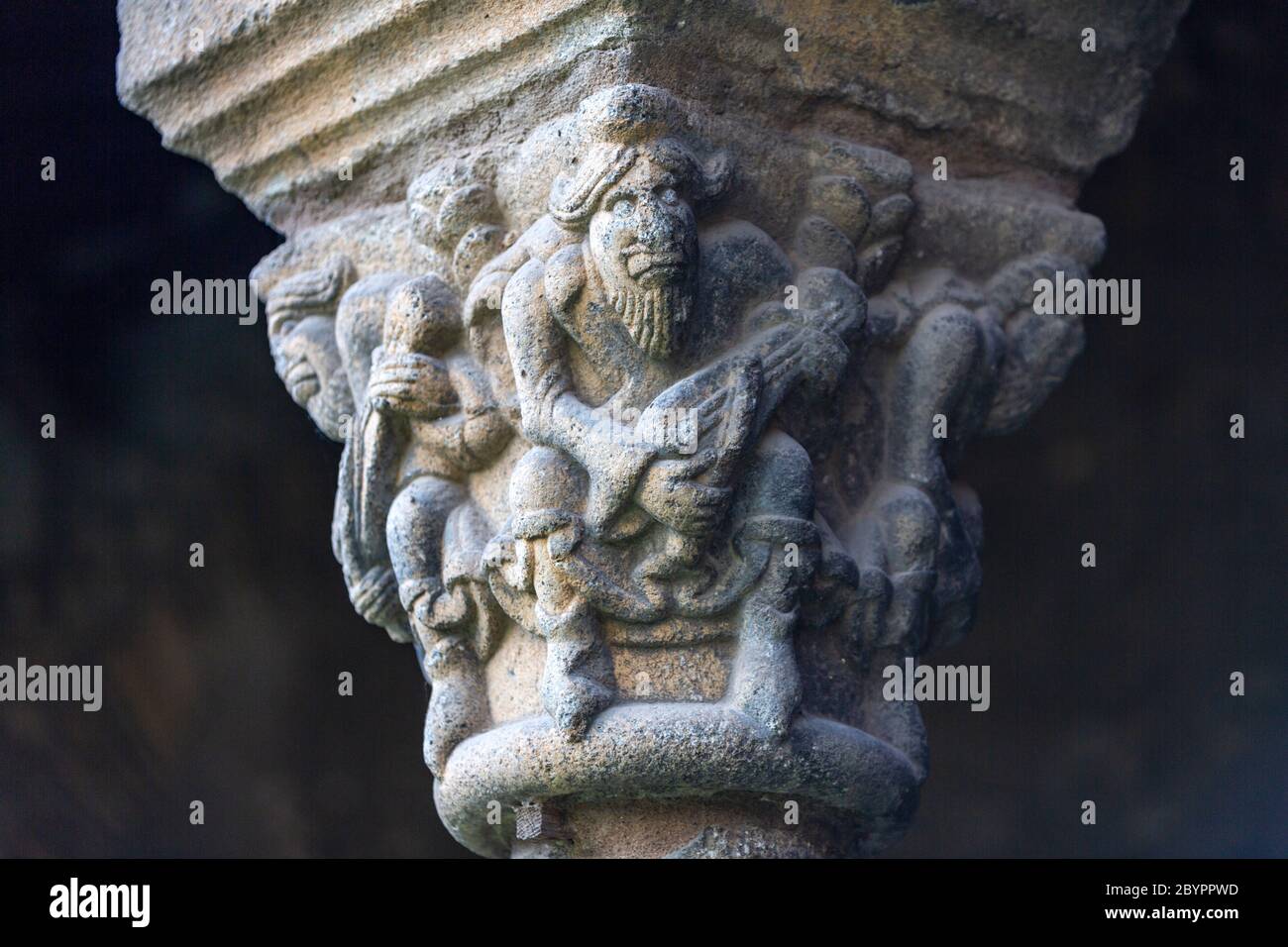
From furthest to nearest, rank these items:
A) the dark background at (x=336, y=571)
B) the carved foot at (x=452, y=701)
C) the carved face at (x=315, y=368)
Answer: the dark background at (x=336, y=571), the carved face at (x=315, y=368), the carved foot at (x=452, y=701)

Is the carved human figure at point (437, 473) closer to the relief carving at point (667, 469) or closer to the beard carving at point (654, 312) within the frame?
the relief carving at point (667, 469)

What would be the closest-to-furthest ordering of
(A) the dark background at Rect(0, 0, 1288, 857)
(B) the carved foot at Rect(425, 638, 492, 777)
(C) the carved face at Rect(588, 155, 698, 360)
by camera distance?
1. (C) the carved face at Rect(588, 155, 698, 360)
2. (B) the carved foot at Rect(425, 638, 492, 777)
3. (A) the dark background at Rect(0, 0, 1288, 857)

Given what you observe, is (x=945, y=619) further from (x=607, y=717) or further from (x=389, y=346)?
(x=389, y=346)

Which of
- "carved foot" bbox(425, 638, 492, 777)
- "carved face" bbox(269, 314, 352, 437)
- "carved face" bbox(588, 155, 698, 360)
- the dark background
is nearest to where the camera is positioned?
"carved face" bbox(588, 155, 698, 360)

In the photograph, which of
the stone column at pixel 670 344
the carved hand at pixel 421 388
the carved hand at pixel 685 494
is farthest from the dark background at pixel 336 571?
the carved hand at pixel 685 494

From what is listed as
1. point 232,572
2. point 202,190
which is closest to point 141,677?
point 232,572

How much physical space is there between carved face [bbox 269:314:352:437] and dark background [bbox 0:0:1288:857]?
0.96 m

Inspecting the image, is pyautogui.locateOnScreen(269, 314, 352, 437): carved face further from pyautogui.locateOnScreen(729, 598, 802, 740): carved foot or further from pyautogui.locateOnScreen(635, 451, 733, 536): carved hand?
pyautogui.locateOnScreen(729, 598, 802, 740): carved foot

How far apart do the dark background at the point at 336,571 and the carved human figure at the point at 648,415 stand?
1.46 metres

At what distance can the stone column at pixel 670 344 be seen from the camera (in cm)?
226

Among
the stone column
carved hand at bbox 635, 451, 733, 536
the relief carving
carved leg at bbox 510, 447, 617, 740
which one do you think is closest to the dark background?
the stone column

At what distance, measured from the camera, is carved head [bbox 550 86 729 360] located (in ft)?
7.29

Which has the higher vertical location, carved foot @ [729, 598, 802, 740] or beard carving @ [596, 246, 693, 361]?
beard carving @ [596, 246, 693, 361]

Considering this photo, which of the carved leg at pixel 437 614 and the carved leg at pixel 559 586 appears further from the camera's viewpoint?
the carved leg at pixel 437 614
